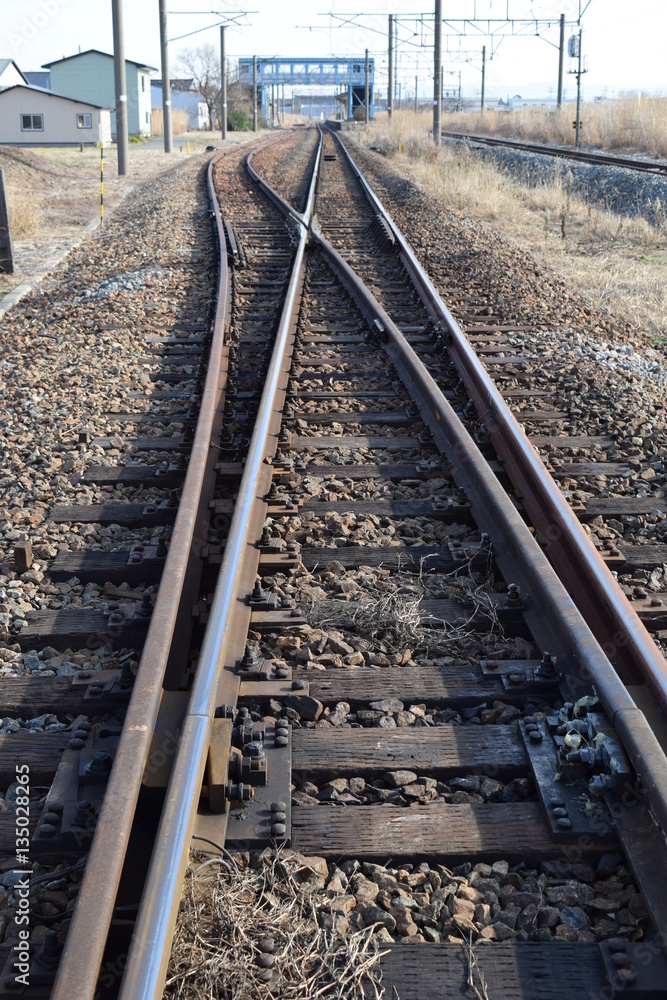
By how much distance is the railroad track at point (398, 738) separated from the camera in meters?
2.11

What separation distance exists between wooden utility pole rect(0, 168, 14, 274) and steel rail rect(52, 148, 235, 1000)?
863 centimetres

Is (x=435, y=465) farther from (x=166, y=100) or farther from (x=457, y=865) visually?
(x=166, y=100)

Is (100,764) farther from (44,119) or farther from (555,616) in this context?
(44,119)

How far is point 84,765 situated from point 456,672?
1209 millimetres

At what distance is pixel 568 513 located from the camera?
4.01 meters

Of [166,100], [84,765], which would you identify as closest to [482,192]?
[84,765]

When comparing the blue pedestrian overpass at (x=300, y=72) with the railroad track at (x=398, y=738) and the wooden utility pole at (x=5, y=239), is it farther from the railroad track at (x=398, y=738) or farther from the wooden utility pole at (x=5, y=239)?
the railroad track at (x=398, y=738)

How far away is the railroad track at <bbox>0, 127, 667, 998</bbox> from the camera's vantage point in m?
2.11

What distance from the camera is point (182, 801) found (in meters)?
2.26

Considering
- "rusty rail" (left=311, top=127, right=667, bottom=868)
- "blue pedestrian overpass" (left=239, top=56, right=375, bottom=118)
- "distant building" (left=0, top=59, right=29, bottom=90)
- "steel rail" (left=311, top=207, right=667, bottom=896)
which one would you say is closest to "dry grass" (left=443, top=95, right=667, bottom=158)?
"rusty rail" (left=311, top=127, right=667, bottom=868)

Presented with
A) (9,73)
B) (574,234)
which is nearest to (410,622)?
(574,234)

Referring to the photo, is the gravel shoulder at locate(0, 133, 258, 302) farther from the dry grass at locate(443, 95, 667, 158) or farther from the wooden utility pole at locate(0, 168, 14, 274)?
the dry grass at locate(443, 95, 667, 158)

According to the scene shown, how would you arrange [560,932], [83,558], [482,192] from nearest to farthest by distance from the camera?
[560,932] → [83,558] → [482,192]

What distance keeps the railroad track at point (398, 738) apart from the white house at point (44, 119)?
168 ft
